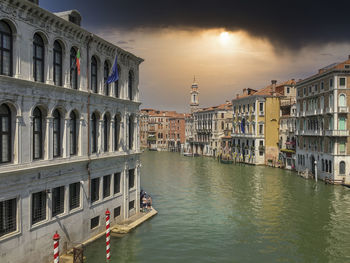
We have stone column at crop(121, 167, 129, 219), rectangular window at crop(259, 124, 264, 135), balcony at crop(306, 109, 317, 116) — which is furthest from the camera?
rectangular window at crop(259, 124, 264, 135)

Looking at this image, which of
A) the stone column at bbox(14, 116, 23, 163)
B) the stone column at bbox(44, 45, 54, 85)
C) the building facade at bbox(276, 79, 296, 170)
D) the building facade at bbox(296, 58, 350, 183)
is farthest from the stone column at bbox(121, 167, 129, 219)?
the building facade at bbox(276, 79, 296, 170)

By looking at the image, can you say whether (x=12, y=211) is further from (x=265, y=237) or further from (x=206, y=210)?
(x=206, y=210)

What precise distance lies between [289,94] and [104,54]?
150ft

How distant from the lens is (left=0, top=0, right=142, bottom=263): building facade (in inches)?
457

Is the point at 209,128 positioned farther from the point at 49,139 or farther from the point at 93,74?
the point at 49,139

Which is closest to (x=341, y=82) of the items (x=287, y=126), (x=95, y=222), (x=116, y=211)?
(x=287, y=126)

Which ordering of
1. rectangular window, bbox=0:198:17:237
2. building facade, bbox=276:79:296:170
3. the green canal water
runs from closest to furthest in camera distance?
rectangular window, bbox=0:198:17:237 < the green canal water < building facade, bbox=276:79:296:170

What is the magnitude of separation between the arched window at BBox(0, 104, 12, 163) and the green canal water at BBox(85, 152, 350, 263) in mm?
5881

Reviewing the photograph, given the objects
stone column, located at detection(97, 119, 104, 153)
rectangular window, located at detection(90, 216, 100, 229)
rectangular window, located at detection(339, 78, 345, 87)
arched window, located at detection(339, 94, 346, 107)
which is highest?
rectangular window, located at detection(339, 78, 345, 87)

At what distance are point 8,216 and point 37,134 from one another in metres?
3.18

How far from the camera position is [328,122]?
36875mm

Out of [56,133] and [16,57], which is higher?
[16,57]

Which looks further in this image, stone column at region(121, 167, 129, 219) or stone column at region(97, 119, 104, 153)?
stone column at region(121, 167, 129, 219)

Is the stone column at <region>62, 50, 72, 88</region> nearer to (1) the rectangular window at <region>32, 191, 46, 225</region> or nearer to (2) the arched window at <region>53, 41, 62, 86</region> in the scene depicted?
(2) the arched window at <region>53, 41, 62, 86</region>
